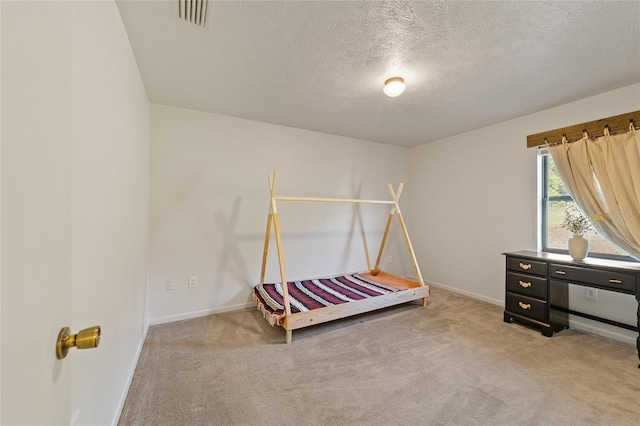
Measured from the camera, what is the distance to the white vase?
2.44 meters

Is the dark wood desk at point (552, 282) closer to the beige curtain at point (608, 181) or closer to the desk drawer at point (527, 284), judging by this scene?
the desk drawer at point (527, 284)

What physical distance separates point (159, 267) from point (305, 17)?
104 inches

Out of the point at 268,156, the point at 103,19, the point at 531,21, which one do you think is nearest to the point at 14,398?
the point at 103,19

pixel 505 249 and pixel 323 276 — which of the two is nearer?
pixel 505 249

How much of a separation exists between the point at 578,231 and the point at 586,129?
0.97 meters

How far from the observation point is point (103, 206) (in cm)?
127

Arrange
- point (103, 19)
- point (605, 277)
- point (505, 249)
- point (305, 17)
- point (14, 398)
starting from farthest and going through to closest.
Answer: point (505, 249)
point (605, 277)
point (305, 17)
point (103, 19)
point (14, 398)

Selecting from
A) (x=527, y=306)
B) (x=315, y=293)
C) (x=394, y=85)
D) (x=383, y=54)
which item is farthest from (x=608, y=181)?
(x=315, y=293)

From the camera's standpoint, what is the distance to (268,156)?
3365 millimetres

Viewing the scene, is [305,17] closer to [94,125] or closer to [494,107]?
[94,125]

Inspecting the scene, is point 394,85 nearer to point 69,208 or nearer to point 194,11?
point 194,11

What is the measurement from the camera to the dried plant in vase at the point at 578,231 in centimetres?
244

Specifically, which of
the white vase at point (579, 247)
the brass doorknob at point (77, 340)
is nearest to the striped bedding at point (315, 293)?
the white vase at point (579, 247)

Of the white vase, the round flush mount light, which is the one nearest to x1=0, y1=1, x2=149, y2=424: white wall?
the round flush mount light
